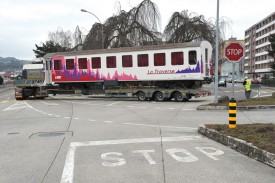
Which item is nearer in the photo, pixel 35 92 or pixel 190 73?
pixel 190 73

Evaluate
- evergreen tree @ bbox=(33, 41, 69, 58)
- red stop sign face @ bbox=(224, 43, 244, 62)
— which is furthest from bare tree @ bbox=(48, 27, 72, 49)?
red stop sign face @ bbox=(224, 43, 244, 62)

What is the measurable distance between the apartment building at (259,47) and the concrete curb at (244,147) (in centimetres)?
9697

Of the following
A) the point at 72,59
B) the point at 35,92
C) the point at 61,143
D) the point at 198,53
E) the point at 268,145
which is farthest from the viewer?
the point at 35,92

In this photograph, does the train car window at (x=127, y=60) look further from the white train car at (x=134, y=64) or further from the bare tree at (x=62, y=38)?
the bare tree at (x=62, y=38)

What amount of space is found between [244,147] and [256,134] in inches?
45.1

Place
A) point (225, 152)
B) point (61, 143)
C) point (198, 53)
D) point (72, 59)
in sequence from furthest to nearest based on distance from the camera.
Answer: point (72, 59), point (198, 53), point (61, 143), point (225, 152)

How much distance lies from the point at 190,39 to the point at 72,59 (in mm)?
12522

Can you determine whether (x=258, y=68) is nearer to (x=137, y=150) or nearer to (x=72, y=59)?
(x=72, y=59)

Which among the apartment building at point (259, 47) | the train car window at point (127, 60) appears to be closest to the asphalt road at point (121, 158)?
the train car window at point (127, 60)

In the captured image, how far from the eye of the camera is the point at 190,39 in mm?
34625

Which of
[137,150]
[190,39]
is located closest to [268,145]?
[137,150]

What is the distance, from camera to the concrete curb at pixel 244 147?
6.57 metres

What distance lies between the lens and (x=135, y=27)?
108 ft

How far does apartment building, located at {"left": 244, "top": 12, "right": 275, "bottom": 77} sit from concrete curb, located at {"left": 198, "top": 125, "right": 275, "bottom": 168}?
318ft
